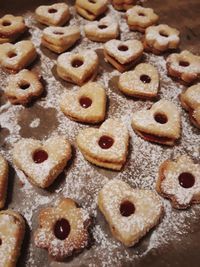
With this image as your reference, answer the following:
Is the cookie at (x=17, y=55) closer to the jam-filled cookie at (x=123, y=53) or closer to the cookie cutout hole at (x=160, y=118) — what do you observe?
the jam-filled cookie at (x=123, y=53)

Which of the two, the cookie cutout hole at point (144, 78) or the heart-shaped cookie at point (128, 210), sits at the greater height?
the cookie cutout hole at point (144, 78)

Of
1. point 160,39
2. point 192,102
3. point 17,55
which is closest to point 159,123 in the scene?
point 192,102

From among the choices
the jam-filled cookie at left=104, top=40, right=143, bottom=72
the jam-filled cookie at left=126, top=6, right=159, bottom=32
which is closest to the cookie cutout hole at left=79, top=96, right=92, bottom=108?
the jam-filled cookie at left=104, top=40, right=143, bottom=72

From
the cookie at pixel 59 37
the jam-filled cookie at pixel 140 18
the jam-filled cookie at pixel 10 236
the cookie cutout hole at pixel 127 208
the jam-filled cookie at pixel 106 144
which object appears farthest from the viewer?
the jam-filled cookie at pixel 140 18

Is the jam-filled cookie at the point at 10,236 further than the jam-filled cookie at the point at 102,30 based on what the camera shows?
No

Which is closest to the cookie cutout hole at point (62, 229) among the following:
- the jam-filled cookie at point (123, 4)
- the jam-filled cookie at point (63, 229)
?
the jam-filled cookie at point (63, 229)
